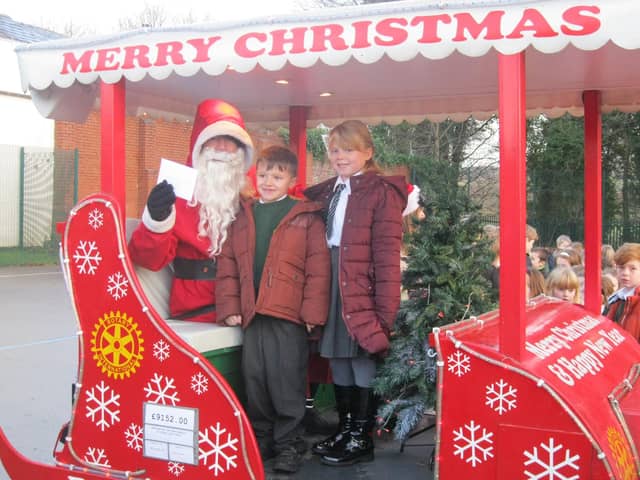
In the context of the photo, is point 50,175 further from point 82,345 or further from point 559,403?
point 559,403

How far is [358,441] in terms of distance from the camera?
389 cm

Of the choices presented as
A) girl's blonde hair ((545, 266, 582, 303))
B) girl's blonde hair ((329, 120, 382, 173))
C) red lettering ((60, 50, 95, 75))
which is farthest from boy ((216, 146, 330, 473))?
girl's blonde hair ((545, 266, 582, 303))

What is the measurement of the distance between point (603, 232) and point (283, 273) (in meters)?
13.2

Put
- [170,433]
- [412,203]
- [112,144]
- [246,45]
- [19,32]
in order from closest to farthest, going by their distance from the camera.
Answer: [246,45] < [170,433] < [112,144] < [412,203] < [19,32]

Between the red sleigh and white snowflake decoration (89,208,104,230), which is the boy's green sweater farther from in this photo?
white snowflake decoration (89,208,104,230)

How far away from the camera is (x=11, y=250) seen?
1711cm

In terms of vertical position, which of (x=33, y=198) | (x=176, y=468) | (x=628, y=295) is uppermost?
(x=33, y=198)

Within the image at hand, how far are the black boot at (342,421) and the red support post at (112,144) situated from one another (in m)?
1.54

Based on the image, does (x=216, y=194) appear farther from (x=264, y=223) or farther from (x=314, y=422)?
(x=314, y=422)

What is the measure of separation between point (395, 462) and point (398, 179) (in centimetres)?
153

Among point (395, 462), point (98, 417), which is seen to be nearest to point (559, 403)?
point (395, 462)

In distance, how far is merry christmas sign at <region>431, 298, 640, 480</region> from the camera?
2596 mm

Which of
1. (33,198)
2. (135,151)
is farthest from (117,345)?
(33,198)

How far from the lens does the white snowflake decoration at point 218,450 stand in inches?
121
